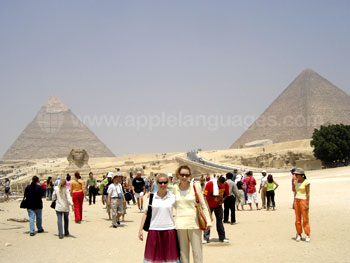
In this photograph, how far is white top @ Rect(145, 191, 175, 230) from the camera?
4.30m

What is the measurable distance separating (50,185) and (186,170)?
1264 centimetres

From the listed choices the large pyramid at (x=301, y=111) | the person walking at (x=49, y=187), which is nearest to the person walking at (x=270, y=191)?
the person walking at (x=49, y=187)

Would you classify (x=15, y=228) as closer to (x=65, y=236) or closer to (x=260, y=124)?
(x=65, y=236)

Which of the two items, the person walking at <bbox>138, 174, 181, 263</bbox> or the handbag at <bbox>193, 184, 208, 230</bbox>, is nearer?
the person walking at <bbox>138, 174, 181, 263</bbox>

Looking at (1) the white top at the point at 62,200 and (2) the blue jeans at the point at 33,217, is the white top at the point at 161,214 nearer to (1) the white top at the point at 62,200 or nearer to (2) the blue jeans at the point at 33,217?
(1) the white top at the point at 62,200

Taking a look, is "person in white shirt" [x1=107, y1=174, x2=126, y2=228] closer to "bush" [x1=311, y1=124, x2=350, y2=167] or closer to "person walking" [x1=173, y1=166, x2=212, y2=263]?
"person walking" [x1=173, y1=166, x2=212, y2=263]

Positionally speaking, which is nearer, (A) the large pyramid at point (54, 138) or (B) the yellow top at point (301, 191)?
(B) the yellow top at point (301, 191)

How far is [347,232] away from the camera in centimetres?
692

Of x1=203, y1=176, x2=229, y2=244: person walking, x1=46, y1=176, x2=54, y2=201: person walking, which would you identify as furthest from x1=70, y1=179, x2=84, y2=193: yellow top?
x1=46, y1=176, x2=54, y2=201: person walking

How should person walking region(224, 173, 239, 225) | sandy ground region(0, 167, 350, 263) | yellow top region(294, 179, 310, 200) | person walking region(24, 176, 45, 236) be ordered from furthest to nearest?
person walking region(224, 173, 239, 225)
person walking region(24, 176, 45, 236)
yellow top region(294, 179, 310, 200)
sandy ground region(0, 167, 350, 263)

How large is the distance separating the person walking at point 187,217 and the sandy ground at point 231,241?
1.21 metres

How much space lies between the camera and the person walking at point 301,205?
6.48 metres

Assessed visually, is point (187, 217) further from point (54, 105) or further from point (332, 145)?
point (54, 105)

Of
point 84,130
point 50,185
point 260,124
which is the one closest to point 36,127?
point 84,130
